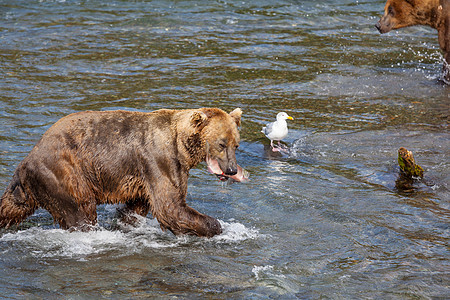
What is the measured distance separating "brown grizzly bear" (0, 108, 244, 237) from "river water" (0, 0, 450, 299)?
316 mm

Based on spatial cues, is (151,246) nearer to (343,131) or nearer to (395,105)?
(343,131)

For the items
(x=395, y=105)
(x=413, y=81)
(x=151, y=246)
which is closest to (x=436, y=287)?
(x=151, y=246)

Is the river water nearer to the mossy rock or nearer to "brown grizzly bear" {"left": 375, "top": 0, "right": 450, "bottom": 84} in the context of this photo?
the mossy rock

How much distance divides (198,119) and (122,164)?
0.80 meters

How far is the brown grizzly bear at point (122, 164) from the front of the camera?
5.68 meters

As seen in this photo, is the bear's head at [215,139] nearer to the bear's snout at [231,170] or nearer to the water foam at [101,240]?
the bear's snout at [231,170]

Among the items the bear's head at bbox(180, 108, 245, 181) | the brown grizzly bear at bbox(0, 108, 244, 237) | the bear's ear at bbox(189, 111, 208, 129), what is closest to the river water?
the brown grizzly bear at bbox(0, 108, 244, 237)

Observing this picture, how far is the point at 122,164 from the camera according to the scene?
5.90 metres

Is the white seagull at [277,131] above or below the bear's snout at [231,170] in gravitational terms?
below

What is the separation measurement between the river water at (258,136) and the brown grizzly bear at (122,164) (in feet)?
1.04

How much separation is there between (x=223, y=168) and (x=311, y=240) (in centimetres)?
111

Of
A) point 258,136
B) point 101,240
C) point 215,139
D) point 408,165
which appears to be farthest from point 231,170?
point 258,136

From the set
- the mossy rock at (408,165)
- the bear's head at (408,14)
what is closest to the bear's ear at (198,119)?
the mossy rock at (408,165)

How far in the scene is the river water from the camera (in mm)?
5441
